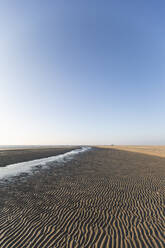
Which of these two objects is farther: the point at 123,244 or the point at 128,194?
the point at 128,194

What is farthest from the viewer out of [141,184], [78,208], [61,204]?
[141,184]

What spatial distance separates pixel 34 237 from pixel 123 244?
11.3 ft

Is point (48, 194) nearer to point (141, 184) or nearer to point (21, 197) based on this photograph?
point (21, 197)

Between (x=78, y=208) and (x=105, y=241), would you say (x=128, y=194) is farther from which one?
(x=105, y=241)

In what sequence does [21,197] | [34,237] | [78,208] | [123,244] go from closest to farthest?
[123,244] < [34,237] < [78,208] < [21,197]

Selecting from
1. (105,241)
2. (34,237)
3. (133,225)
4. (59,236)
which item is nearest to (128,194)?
(133,225)

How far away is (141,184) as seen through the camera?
36.0 feet

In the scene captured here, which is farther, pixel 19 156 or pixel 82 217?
pixel 19 156

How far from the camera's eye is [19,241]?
14.9 feet

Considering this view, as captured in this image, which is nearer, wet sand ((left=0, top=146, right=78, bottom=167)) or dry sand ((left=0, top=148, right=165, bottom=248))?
dry sand ((left=0, top=148, right=165, bottom=248))

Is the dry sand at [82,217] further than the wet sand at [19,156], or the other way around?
the wet sand at [19,156]

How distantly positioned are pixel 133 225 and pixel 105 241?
1705 mm

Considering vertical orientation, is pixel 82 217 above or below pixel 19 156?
below

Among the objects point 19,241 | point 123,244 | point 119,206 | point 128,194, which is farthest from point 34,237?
point 128,194
